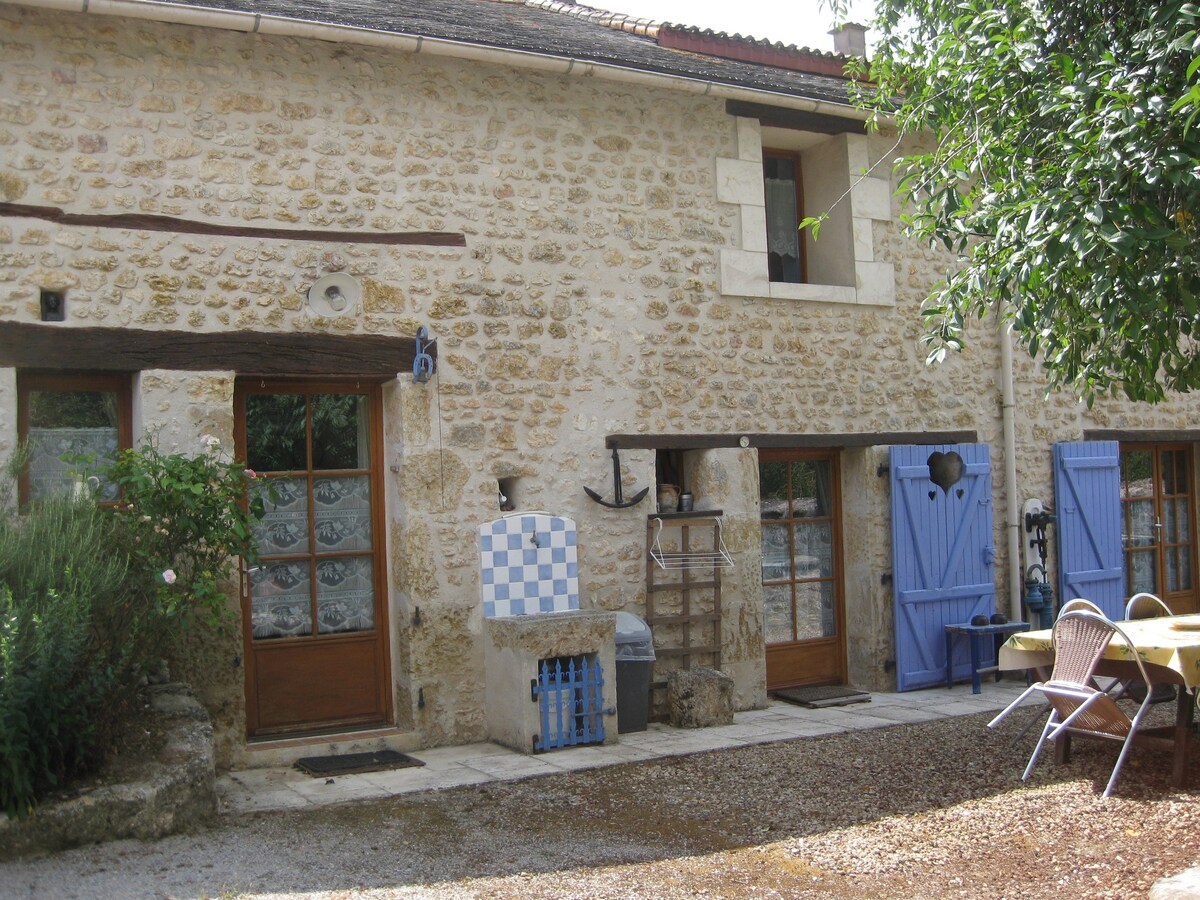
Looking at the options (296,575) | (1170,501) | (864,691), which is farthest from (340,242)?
(1170,501)

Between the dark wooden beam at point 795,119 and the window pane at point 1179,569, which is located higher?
the dark wooden beam at point 795,119

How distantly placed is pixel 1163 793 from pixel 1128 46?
10.5 ft

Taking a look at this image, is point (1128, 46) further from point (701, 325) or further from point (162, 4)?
point (162, 4)

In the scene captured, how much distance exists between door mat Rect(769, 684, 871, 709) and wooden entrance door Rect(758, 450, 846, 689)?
0.11 meters

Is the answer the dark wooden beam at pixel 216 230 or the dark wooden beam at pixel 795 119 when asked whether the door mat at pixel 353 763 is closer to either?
the dark wooden beam at pixel 216 230

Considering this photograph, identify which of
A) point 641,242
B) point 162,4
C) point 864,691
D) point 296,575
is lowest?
point 864,691

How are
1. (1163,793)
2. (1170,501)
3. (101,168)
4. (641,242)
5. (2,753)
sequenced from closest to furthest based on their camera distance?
1. (2,753)
2. (1163,793)
3. (101,168)
4. (641,242)
5. (1170,501)

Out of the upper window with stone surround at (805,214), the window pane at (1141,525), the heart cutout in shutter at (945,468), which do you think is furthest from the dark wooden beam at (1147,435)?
the upper window with stone surround at (805,214)

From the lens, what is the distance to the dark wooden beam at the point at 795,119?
739 centimetres

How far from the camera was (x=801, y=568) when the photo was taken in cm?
787

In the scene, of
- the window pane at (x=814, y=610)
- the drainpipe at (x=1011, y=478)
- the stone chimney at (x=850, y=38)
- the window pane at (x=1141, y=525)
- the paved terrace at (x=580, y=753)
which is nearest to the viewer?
the paved terrace at (x=580, y=753)

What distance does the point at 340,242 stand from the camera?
6184 mm

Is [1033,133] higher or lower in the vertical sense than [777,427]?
higher

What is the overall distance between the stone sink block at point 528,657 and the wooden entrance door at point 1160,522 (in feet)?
16.8
